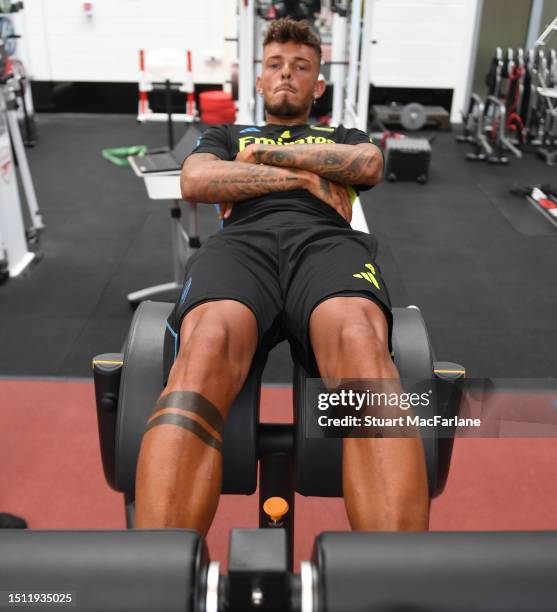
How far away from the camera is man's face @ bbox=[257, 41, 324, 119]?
1849 mm

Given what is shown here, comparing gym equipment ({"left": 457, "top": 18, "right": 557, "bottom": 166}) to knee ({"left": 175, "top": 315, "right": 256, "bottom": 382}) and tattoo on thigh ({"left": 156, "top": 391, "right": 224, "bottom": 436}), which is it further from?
tattoo on thigh ({"left": 156, "top": 391, "right": 224, "bottom": 436})

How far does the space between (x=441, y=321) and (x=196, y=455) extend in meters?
2.31

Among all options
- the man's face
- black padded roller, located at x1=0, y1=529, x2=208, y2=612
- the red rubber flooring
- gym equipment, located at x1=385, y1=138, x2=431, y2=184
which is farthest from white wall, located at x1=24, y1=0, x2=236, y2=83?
black padded roller, located at x1=0, y1=529, x2=208, y2=612

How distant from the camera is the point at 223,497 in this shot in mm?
1911

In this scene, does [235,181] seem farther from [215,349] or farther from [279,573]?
[279,573]

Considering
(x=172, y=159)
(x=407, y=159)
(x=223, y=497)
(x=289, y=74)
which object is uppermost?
(x=289, y=74)

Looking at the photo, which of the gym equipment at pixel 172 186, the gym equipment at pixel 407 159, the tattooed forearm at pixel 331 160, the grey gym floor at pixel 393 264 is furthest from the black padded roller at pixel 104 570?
the gym equipment at pixel 407 159

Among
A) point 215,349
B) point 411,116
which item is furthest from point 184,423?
point 411,116

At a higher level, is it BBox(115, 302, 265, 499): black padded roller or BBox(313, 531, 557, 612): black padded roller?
BBox(313, 531, 557, 612): black padded roller

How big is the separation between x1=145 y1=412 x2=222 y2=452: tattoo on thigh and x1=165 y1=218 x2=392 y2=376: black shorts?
26 cm

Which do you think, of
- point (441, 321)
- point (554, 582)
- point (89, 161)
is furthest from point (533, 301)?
point (89, 161)

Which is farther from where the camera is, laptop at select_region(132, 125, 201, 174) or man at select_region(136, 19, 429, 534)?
laptop at select_region(132, 125, 201, 174)

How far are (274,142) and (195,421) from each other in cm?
115

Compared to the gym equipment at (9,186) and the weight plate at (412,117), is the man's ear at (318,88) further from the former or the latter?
the weight plate at (412,117)
